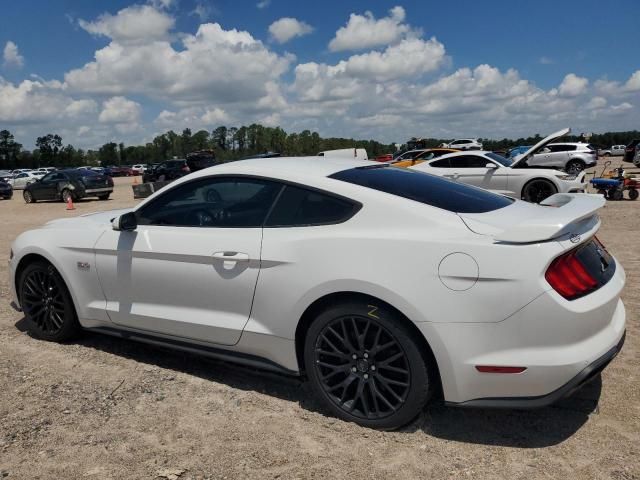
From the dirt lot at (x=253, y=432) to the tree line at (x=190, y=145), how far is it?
78226mm

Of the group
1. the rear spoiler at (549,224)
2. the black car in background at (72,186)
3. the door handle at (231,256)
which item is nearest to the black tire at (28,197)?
the black car in background at (72,186)

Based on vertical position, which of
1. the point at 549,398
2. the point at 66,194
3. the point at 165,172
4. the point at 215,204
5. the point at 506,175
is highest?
the point at 215,204

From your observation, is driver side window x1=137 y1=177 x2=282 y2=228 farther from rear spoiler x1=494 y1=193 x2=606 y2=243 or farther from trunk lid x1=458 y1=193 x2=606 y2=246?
rear spoiler x1=494 y1=193 x2=606 y2=243

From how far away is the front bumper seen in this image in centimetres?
261

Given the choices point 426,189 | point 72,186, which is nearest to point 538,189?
point 426,189

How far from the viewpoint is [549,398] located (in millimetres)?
2621

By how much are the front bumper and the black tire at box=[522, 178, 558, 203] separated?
11023mm

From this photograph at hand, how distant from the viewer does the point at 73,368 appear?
403 cm

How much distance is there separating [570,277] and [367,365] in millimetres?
1142

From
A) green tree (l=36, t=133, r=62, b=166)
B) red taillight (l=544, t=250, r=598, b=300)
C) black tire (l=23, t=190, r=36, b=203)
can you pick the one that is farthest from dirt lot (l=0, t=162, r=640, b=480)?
green tree (l=36, t=133, r=62, b=166)

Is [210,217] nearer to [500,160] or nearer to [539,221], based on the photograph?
[539,221]

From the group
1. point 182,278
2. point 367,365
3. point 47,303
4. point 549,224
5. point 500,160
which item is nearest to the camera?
point 549,224

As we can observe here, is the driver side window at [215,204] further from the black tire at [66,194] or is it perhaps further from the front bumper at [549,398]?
the black tire at [66,194]

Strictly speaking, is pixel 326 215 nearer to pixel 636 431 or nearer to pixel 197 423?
pixel 197 423
